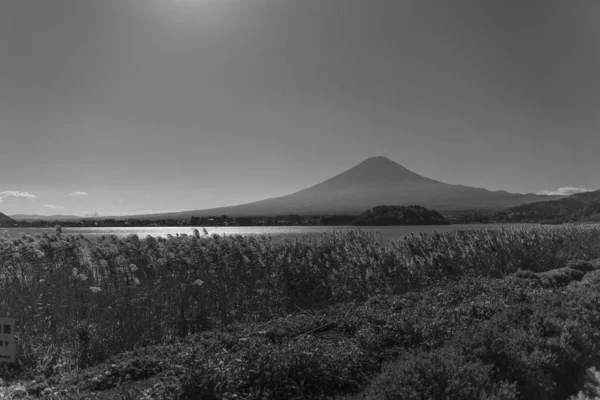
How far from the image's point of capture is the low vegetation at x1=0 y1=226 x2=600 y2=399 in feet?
14.0

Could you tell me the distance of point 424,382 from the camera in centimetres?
388

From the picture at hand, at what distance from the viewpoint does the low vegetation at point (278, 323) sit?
4262mm

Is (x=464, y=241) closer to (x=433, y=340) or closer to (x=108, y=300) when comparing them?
(x=433, y=340)

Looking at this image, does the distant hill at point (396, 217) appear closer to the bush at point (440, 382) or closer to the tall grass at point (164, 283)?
the tall grass at point (164, 283)

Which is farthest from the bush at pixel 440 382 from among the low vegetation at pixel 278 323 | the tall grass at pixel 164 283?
the tall grass at pixel 164 283

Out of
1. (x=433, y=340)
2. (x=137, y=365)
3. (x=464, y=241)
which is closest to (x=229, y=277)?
(x=137, y=365)

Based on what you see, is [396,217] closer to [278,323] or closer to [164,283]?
[164,283]

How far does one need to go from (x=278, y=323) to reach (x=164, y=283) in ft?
8.43

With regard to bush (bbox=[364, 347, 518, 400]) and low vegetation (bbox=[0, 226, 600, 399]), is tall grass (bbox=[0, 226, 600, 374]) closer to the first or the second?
low vegetation (bbox=[0, 226, 600, 399])

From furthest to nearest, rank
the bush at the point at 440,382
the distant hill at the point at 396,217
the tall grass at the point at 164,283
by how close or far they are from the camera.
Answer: the distant hill at the point at 396,217 → the tall grass at the point at 164,283 → the bush at the point at 440,382

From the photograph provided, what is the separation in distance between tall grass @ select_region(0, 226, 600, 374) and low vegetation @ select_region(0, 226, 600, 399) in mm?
31

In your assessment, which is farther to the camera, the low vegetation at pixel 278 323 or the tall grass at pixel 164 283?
the tall grass at pixel 164 283

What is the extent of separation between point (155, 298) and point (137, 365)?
9.71 feet

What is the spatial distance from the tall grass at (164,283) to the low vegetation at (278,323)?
0.10ft
